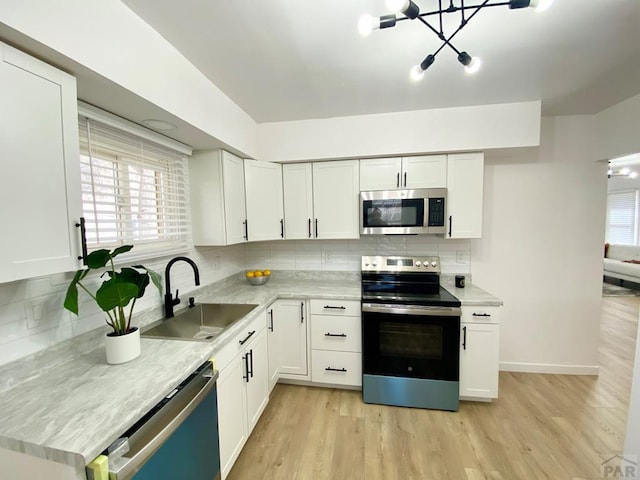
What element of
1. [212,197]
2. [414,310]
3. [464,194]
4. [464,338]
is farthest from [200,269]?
[464,194]

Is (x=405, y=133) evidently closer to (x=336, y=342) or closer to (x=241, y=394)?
(x=336, y=342)

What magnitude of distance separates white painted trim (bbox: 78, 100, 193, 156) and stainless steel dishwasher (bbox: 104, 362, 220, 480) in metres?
1.38

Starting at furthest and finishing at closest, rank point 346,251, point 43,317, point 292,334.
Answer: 1. point 346,251
2. point 292,334
3. point 43,317

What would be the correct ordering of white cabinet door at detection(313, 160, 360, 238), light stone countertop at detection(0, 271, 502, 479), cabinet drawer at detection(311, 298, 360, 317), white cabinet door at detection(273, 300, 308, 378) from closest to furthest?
1. light stone countertop at detection(0, 271, 502, 479)
2. cabinet drawer at detection(311, 298, 360, 317)
3. white cabinet door at detection(273, 300, 308, 378)
4. white cabinet door at detection(313, 160, 360, 238)

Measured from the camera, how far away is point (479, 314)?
2.11 meters

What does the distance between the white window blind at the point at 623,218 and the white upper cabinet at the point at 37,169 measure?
10.2 m

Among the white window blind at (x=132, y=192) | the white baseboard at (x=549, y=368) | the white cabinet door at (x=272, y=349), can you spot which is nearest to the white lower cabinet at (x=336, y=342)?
the white cabinet door at (x=272, y=349)

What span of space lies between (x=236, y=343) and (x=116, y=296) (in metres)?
0.76

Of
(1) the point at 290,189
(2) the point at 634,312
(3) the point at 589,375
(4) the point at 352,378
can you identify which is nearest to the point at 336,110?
(1) the point at 290,189

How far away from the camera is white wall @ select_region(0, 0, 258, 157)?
0.87 meters

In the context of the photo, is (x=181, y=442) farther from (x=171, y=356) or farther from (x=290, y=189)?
(x=290, y=189)

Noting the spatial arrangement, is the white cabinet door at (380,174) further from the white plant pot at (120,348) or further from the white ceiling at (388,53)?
the white plant pot at (120,348)

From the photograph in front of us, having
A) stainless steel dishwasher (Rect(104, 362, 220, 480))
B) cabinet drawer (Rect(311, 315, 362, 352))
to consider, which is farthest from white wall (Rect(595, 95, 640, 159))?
stainless steel dishwasher (Rect(104, 362, 220, 480))

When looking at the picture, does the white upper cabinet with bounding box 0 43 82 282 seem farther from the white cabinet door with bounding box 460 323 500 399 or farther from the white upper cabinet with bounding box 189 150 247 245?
the white cabinet door with bounding box 460 323 500 399
